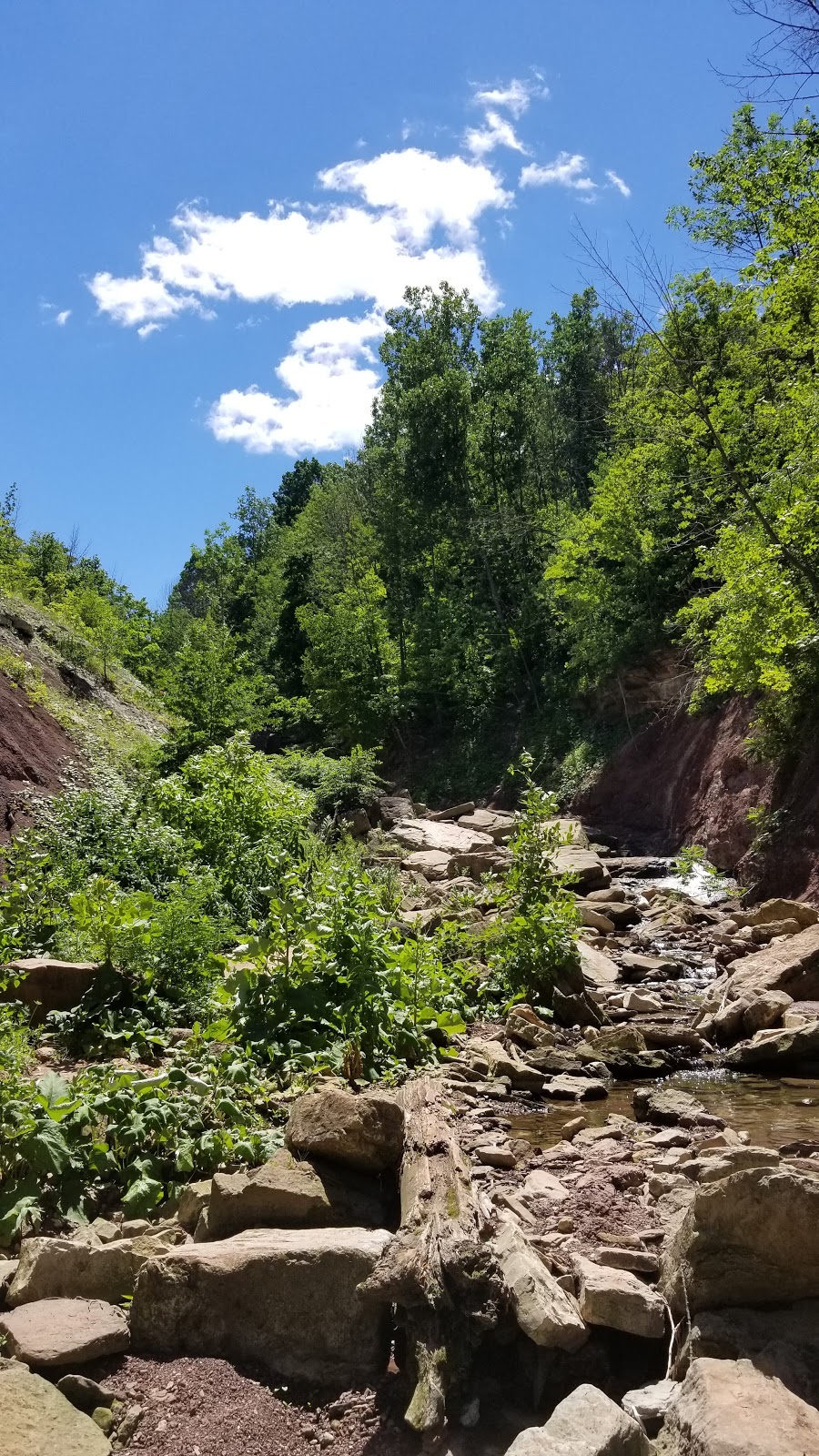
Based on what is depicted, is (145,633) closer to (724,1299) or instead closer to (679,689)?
(679,689)

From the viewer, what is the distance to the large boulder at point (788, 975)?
880 cm

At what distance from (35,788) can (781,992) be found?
8.45 m

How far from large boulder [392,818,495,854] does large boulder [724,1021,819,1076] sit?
30.9 feet

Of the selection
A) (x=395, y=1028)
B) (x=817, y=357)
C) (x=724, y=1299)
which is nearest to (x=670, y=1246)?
(x=724, y=1299)

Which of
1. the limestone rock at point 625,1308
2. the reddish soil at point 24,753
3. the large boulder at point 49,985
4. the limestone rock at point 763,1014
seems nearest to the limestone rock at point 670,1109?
the limestone rock at point 763,1014

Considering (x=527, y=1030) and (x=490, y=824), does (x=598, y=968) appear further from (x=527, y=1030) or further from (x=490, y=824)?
(x=490, y=824)

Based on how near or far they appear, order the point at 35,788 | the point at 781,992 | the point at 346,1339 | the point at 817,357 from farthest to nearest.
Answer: the point at 817,357
the point at 35,788
the point at 781,992
the point at 346,1339

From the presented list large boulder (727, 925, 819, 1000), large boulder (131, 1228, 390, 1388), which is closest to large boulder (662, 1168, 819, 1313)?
large boulder (131, 1228, 390, 1388)

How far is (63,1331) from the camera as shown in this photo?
3357 mm

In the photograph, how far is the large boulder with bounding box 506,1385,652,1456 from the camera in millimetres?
2566

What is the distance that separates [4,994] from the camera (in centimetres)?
659

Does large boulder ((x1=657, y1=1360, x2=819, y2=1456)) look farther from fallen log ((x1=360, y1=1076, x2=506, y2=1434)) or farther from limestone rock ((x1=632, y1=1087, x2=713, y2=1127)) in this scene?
limestone rock ((x1=632, y1=1087, x2=713, y2=1127))

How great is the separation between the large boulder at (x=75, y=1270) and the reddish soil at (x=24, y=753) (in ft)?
23.6

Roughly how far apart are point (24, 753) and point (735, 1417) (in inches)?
429
